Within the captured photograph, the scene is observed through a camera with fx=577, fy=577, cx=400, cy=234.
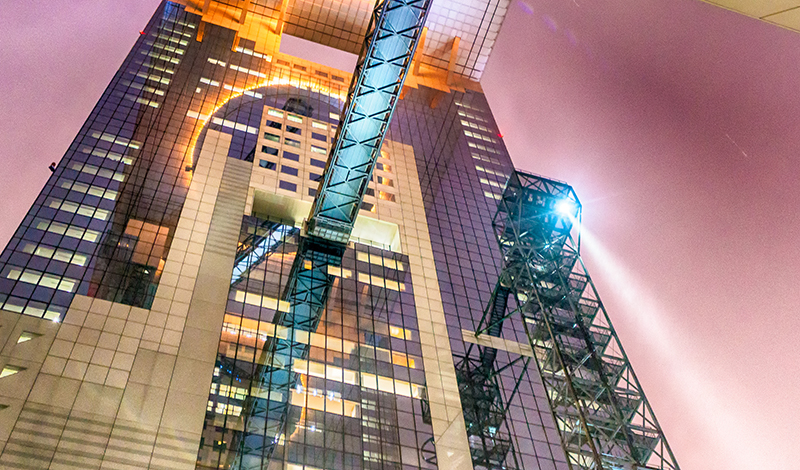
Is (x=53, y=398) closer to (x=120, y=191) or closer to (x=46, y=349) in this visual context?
(x=46, y=349)

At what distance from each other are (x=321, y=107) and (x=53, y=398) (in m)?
42.9

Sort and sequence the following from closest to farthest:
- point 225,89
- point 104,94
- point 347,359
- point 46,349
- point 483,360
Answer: point 46,349 < point 347,359 < point 483,360 < point 104,94 < point 225,89

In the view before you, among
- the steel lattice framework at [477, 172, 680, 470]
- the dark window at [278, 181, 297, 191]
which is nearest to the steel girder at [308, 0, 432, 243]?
the dark window at [278, 181, 297, 191]

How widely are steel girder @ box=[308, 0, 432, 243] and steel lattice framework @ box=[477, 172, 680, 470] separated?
11.5 m

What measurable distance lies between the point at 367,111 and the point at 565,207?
16.5 metres

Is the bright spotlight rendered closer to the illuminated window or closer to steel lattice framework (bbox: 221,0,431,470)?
steel lattice framework (bbox: 221,0,431,470)

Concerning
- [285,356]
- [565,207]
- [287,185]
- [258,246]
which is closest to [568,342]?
[565,207]

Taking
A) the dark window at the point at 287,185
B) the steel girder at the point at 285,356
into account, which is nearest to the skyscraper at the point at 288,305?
the steel girder at the point at 285,356

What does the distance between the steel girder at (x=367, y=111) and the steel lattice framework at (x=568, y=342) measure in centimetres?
1150

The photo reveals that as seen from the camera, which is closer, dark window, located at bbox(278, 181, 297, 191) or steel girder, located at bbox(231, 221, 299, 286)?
steel girder, located at bbox(231, 221, 299, 286)

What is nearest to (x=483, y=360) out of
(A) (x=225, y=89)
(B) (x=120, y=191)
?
(B) (x=120, y=191)

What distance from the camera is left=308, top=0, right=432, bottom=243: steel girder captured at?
35.3 metres

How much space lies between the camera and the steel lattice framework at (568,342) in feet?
106

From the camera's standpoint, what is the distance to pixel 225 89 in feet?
203
